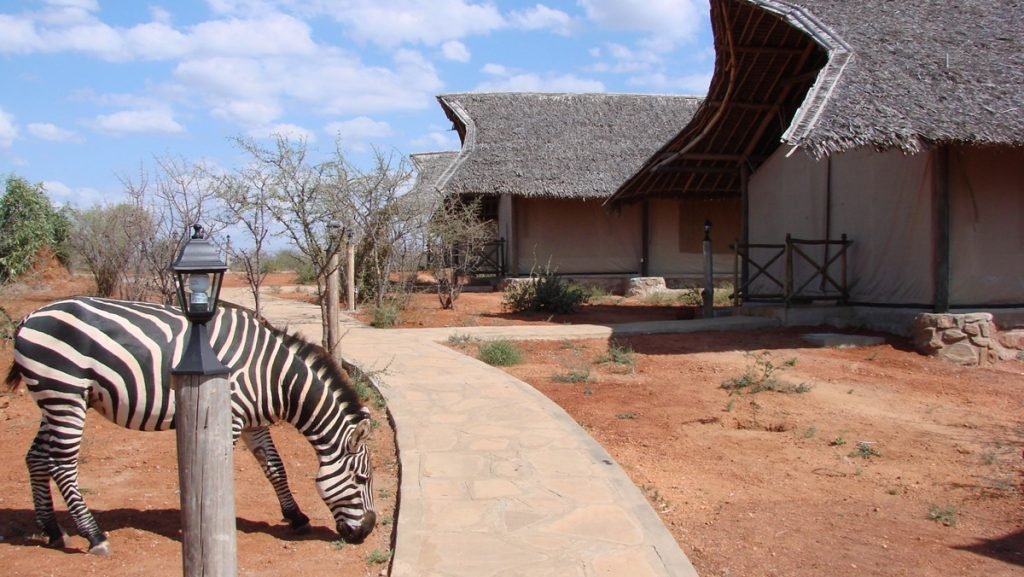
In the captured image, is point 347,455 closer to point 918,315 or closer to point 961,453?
point 961,453

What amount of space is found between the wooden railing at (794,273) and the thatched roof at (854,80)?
187cm

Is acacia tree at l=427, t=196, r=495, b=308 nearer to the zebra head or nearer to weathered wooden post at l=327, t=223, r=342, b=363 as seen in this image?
weathered wooden post at l=327, t=223, r=342, b=363

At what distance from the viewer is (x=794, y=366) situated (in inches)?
404

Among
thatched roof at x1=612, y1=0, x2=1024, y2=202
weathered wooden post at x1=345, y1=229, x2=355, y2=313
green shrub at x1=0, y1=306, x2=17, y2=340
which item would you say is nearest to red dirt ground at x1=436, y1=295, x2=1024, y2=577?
thatched roof at x1=612, y1=0, x2=1024, y2=202

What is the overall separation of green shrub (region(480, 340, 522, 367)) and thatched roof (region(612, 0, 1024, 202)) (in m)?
3.99

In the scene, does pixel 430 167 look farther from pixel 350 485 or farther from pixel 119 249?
pixel 350 485

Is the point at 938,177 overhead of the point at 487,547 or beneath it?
overhead

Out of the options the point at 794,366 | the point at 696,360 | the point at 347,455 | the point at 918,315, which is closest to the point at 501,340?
the point at 696,360

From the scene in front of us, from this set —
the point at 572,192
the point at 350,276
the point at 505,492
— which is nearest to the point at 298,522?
the point at 505,492

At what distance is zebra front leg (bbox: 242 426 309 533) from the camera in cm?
484

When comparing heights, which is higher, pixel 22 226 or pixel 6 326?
pixel 22 226

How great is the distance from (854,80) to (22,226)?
1724 centimetres

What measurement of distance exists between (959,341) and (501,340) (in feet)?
19.4

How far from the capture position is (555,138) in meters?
22.0
